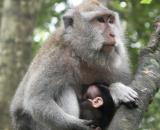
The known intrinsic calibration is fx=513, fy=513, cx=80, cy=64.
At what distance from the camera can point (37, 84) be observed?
223 inches

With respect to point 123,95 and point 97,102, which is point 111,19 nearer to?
point 97,102

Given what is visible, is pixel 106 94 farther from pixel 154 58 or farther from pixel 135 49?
pixel 135 49

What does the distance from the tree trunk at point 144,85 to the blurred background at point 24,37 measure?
88.4 inches

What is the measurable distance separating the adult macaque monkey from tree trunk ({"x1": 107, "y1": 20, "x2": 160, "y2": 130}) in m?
0.43

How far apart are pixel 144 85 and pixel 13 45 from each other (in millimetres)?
3726

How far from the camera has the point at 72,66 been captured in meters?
5.82

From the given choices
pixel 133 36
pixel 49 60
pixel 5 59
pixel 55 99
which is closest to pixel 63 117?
pixel 55 99

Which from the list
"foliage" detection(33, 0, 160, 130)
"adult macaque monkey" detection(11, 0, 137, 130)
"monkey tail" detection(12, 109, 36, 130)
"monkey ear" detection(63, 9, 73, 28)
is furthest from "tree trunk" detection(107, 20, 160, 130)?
"foliage" detection(33, 0, 160, 130)

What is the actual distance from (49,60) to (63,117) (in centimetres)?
73

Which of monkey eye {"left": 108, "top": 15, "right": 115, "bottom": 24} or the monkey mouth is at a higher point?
monkey eye {"left": 108, "top": 15, "right": 115, "bottom": 24}

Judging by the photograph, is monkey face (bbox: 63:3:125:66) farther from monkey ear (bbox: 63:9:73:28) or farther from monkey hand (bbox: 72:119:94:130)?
monkey hand (bbox: 72:119:94:130)

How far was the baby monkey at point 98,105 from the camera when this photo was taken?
18.6ft

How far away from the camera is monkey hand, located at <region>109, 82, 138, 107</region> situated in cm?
470

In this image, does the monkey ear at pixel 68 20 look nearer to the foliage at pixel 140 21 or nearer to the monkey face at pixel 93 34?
the monkey face at pixel 93 34
